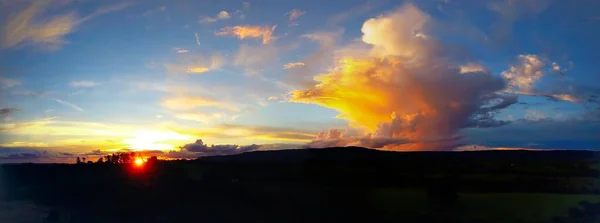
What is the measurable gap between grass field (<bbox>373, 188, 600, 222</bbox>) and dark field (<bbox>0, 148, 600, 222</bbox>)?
10mm

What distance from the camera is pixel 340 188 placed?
17.0 ft

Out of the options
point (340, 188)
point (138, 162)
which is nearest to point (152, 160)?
point (138, 162)

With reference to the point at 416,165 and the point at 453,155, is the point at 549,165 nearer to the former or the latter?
the point at 453,155

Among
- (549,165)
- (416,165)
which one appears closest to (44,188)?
(416,165)

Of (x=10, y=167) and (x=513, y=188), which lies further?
(x=10, y=167)

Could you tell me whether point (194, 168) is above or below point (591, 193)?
above

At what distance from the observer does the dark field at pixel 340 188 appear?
5.03m

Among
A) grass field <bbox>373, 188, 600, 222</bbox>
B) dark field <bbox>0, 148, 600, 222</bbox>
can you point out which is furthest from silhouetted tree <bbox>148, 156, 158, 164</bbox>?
grass field <bbox>373, 188, 600, 222</bbox>

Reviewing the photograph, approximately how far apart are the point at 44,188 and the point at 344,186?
3.27 m

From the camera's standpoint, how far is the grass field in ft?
16.5

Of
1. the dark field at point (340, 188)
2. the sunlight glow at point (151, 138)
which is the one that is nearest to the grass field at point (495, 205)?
the dark field at point (340, 188)

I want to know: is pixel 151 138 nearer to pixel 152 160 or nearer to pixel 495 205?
pixel 152 160

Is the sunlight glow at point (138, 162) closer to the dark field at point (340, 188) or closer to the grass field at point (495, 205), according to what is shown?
the dark field at point (340, 188)

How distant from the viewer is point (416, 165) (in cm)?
513
